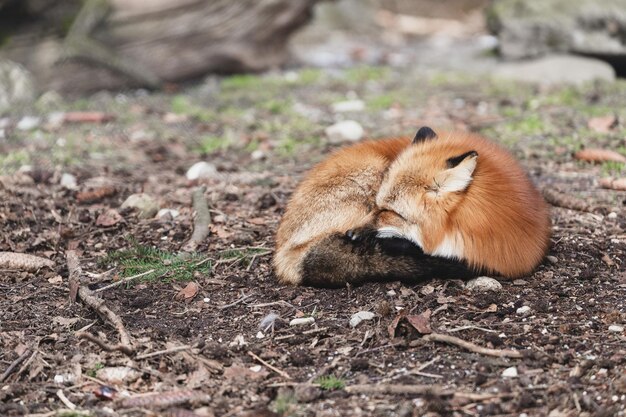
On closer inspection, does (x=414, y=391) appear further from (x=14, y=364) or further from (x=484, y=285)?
(x=14, y=364)

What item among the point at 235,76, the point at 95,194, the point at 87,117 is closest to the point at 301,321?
the point at 95,194

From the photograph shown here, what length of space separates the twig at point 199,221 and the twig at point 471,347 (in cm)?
176

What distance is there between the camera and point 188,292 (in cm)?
427

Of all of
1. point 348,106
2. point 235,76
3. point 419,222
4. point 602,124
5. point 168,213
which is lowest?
point 235,76

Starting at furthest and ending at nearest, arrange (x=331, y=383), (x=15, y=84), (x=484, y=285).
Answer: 1. (x=15, y=84)
2. (x=484, y=285)
3. (x=331, y=383)

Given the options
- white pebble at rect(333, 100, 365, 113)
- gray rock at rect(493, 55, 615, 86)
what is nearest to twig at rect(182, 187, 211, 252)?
white pebble at rect(333, 100, 365, 113)

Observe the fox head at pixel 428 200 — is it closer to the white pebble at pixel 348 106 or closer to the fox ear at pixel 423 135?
the fox ear at pixel 423 135

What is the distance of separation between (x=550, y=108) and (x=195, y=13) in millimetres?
4384

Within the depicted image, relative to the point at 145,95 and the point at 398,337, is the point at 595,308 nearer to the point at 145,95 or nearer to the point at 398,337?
the point at 398,337

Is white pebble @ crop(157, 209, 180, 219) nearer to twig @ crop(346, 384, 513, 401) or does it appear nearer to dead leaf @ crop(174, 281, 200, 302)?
dead leaf @ crop(174, 281, 200, 302)

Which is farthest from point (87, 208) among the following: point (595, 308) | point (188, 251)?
point (595, 308)

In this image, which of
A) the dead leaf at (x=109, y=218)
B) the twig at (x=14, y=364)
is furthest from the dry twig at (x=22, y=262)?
the twig at (x=14, y=364)

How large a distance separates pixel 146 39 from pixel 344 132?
3.48 meters

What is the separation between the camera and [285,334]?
3793 millimetres
